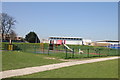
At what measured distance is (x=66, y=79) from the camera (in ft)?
25.1

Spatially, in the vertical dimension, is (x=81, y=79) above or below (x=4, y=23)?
below

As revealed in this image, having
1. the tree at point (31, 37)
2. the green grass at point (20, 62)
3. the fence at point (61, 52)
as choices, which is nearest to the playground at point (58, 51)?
the fence at point (61, 52)

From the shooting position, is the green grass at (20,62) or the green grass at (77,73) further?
the green grass at (20,62)

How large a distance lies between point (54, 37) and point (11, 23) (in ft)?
169

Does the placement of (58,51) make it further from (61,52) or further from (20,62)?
(20,62)

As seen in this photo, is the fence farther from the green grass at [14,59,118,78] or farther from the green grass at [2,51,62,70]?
the green grass at [14,59,118,78]

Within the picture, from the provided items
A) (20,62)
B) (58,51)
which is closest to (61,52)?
(58,51)

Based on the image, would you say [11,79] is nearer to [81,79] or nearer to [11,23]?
[81,79]

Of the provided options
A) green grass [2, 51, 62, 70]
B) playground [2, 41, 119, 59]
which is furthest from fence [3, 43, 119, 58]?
green grass [2, 51, 62, 70]

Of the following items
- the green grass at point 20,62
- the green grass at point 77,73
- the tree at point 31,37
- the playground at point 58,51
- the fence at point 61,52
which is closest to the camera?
the green grass at point 77,73

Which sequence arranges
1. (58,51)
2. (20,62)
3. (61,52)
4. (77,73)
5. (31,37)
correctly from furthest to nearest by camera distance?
(31,37)
(58,51)
(61,52)
(20,62)
(77,73)

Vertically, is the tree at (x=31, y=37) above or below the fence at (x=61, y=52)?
above

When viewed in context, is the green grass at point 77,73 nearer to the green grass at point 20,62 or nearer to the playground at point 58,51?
the green grass at point 20,62

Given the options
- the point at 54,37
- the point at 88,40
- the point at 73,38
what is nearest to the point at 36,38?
the point at 54,37
